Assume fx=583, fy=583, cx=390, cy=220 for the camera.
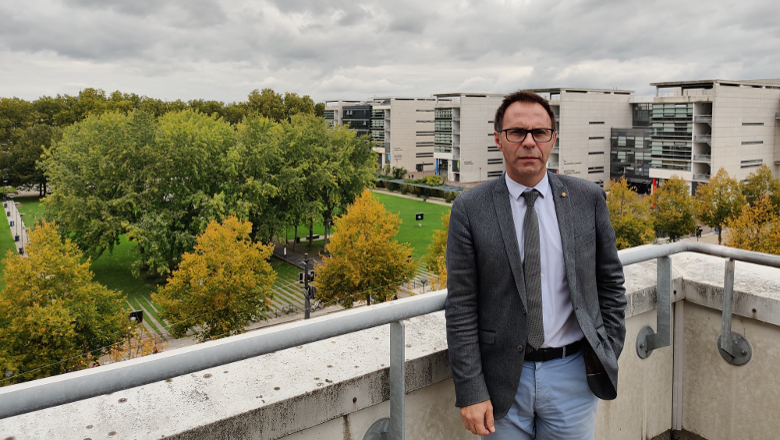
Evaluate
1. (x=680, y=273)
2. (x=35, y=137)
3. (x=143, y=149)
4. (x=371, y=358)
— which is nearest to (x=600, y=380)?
(x=371, y=358)

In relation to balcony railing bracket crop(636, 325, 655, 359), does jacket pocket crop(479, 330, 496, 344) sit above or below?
above

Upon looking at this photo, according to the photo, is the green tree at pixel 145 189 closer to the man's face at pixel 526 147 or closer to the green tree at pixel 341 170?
the green tree at pixel 341 170

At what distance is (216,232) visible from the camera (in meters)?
22.0

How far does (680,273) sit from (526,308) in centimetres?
216

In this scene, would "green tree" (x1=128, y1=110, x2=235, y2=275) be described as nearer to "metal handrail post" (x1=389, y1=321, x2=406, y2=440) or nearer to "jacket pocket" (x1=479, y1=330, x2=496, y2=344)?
"metal handrail post" (x1=389, y1=321, x2=406, y2=440)

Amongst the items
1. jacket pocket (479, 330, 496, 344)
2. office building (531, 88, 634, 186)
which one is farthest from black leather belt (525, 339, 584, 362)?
office building (531, 88, 634, 186)

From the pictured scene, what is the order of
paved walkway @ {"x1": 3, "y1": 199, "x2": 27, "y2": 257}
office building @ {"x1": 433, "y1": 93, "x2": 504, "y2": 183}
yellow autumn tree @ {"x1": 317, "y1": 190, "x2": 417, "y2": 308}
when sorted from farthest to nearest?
office building @ {"x1": 433, "y1": 93, "x2": 504, "y2": 183} → paved walkway @ {"x1": 3, "y1": 199, "x2": 27, "y2": 257} → yellow autumn tree @ {"x1": 317, "y1": 190, "x2": 417, "y2": 308}

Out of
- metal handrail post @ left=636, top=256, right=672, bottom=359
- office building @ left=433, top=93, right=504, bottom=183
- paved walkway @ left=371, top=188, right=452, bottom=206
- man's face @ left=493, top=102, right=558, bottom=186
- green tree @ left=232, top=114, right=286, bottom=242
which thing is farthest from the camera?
office building @ left=433, top=93, right=504, bottom=183

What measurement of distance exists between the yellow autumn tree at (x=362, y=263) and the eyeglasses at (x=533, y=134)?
21289 millimetres

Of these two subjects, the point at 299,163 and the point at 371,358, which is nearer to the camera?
the point at 371,358

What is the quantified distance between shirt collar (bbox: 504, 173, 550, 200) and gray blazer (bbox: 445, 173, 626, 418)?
27 mm

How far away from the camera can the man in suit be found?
2213mm

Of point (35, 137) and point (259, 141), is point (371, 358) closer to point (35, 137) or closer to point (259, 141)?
point (259, 141)

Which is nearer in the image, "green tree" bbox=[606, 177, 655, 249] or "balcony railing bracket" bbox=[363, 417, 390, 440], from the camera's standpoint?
"balcony railing bracket" bbox=[363, 417, 390, 440]
